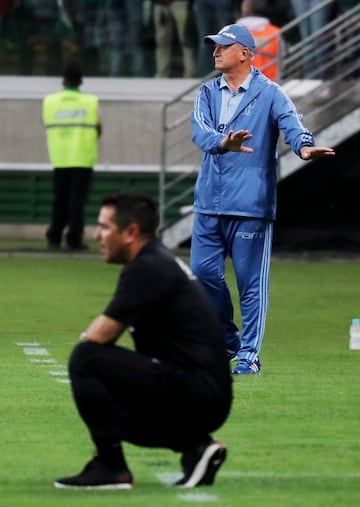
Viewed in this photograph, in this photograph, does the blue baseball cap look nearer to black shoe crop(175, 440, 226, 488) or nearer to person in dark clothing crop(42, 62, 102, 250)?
black shoe crop(175, 440, 226, 488)

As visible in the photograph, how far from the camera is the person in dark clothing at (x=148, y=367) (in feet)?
23.5

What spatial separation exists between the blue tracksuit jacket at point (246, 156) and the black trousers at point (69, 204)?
394 inches

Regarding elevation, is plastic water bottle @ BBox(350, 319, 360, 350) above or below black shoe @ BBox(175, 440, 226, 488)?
below

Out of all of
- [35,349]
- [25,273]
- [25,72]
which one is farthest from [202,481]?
[25,72]

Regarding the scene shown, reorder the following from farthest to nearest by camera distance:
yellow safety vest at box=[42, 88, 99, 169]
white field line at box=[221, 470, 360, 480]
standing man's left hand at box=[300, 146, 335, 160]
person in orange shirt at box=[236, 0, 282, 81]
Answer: yellow safety vest at box=[42, 88, 99, 169]
person in orange shirt at box=[236, 0, 282, 81]
standing man's left hand at box=[300, 146, 335, 160]
white field line at box=[221, 470, 360, 480]

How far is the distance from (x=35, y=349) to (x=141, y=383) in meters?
5.55

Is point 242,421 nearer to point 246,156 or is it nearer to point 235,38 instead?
point 246,156

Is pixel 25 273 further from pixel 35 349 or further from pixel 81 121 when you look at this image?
pixel 35 349

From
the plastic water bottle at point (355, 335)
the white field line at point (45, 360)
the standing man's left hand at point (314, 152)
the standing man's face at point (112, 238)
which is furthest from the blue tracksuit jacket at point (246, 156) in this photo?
the standing man's face at point (112, 238)

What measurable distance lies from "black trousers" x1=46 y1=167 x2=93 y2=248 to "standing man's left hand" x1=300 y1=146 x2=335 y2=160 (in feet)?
35.2

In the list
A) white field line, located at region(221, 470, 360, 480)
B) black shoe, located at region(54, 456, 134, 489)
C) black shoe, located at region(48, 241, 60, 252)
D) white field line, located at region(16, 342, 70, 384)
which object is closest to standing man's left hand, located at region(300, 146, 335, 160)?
white field line, located at region(16, 342, 70, 384)

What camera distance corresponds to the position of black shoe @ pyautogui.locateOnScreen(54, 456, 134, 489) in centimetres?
723

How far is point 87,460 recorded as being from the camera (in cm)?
805

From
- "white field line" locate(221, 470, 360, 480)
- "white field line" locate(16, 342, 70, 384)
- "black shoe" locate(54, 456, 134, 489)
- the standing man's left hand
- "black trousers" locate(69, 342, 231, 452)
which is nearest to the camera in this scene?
"black trousers" locate(69, 342, 231, 452)
